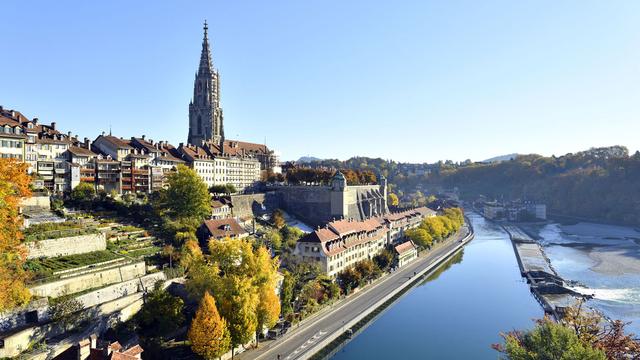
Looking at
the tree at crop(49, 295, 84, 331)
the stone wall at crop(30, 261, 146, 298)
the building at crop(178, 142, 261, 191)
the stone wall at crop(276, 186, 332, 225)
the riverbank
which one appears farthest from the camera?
the stone wall at crop(276, 186, 332, 225)

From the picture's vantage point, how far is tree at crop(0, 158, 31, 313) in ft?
83.6

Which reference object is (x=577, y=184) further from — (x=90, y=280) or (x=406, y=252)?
(x=90, y=280)

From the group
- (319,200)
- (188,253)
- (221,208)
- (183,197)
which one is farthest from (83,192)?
(319,200)

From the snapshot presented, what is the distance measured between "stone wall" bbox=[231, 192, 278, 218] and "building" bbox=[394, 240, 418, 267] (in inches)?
694

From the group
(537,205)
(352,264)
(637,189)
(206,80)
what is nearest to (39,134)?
(352,264)

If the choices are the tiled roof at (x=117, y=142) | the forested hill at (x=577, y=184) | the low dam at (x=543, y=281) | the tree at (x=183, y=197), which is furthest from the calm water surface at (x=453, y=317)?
the forested hill at (x=577, y=184)

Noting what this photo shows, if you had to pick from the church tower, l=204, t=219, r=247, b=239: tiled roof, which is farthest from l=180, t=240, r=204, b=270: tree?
the church tower

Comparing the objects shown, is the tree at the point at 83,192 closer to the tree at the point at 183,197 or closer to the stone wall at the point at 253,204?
the tree at the point at 183,197

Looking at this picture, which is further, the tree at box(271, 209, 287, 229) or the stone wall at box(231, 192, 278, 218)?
the tree at box(271, 209, 287, 229)

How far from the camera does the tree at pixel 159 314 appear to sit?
30.5m

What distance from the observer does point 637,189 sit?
130 meters

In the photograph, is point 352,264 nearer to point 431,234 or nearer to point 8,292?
point 431,234

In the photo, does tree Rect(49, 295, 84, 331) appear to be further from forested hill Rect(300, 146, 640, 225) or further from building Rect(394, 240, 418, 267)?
forested hill Rect(300, 146, 640, 225)

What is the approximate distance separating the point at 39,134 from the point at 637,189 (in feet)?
447
